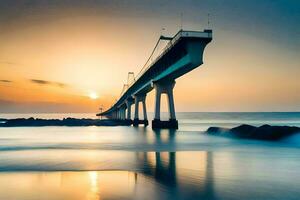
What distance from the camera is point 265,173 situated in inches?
615

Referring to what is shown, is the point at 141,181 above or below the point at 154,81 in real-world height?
below

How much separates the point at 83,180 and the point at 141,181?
8.58ft

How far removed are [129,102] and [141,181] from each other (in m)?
115

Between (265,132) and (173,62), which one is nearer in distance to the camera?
(265,132)

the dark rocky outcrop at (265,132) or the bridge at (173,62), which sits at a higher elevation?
the bridge at (173,62)

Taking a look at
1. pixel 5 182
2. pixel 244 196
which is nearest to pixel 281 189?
pixel 244 196

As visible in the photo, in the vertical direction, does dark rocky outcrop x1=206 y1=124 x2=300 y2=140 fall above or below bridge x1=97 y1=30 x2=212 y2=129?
below

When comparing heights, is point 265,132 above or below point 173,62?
below

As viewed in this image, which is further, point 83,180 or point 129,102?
point 129,102

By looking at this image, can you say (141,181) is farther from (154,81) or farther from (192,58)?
(154,81)

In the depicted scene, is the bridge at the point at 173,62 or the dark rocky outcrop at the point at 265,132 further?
the bridge at the point at 173,62

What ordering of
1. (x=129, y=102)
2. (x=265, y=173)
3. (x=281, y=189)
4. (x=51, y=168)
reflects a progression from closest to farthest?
(x=281, y=189) < (x=265, y=173) < (x=51, y=168) < (x=129, y=102)

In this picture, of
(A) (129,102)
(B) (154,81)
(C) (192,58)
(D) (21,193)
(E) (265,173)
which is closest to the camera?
(D) (21,193)

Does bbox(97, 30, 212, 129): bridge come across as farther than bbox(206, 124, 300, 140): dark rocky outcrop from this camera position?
Yes
